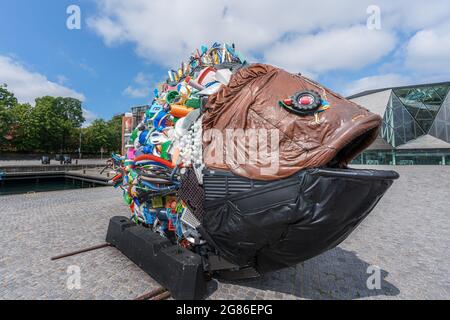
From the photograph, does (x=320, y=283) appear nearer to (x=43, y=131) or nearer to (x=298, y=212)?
(x=298, y=212)

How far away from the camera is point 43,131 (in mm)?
35750

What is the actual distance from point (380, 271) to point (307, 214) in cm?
311

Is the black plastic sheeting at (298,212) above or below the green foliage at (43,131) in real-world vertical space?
below

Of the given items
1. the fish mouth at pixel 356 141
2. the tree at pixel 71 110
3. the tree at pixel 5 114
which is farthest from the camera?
the tree at pixel 71 110

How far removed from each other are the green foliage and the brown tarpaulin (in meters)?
38.9

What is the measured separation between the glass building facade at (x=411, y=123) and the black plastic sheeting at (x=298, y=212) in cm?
3502

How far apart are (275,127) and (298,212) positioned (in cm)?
83

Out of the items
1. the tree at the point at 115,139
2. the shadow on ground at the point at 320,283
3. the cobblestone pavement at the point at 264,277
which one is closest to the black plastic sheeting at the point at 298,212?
the shadow on ground at the point at 320,283

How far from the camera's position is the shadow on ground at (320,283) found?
130 inches

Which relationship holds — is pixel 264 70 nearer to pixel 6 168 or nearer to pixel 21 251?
pixel 21 251

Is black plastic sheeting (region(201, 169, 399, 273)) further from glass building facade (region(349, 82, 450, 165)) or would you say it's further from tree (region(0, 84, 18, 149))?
tree (region(0, 84, 18, 149))
